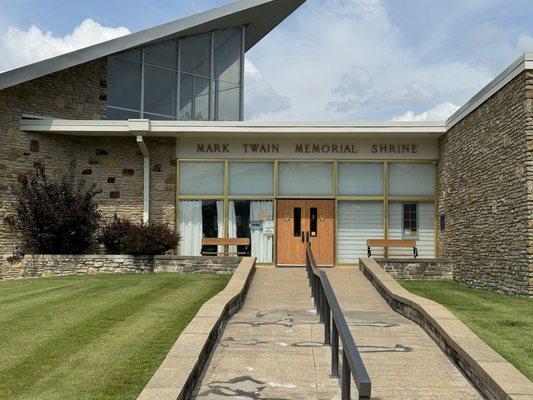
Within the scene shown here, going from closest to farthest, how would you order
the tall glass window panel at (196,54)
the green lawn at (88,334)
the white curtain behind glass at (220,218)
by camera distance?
the green lawn at (88,334) → the white curtain behind glass at (220,218) → the tall glass window panel at (196,54)

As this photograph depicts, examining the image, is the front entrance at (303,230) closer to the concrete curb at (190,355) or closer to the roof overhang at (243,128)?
the roof overhang at (243,128)

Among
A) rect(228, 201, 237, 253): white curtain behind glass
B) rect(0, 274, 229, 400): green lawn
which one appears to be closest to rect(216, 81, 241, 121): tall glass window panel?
rect(228, 201, 237, 253): white curtain behind glass

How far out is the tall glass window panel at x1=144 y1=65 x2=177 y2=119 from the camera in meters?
21.6

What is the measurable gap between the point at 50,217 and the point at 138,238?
2.84 m

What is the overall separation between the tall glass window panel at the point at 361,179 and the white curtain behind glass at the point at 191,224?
4806mm

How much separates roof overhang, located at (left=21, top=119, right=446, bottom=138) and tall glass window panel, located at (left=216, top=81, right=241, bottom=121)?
4749mm

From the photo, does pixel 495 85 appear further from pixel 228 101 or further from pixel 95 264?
pixel 228 101

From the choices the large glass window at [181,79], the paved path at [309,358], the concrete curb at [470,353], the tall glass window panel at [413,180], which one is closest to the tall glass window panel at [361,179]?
the tall glass window panel at [413,180]

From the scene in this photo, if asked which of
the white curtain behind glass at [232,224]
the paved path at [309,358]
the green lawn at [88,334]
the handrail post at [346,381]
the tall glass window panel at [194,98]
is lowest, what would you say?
the paved path at [309,358]

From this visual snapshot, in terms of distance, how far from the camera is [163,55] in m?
22.0

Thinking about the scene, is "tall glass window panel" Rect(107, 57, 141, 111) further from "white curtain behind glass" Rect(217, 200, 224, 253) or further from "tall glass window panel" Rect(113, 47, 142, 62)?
"white curtain behind glass" Rect(217, 200, 224, 253)

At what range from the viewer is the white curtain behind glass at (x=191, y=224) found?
20.0m

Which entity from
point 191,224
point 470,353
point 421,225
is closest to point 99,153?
point 191,224

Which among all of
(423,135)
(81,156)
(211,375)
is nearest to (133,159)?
(81,156)
